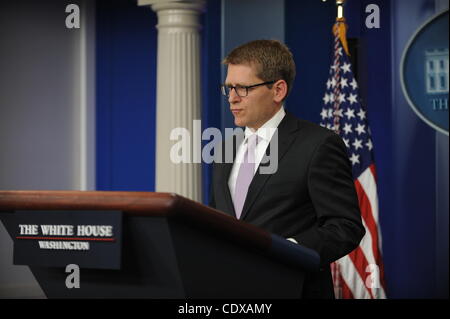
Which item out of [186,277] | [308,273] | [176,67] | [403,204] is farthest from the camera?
[176,67]

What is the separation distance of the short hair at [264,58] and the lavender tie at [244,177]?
208 millimetres

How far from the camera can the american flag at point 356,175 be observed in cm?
476

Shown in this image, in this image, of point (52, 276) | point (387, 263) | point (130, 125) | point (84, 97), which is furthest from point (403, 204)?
point (52, 276)

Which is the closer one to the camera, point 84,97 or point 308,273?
point 308,273

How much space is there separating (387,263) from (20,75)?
3.70 metres

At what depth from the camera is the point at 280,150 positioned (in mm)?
2240

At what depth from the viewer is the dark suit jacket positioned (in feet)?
6.88

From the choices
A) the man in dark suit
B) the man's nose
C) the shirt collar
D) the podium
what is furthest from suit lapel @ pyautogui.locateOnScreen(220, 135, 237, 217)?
the podium

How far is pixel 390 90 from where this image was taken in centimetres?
532

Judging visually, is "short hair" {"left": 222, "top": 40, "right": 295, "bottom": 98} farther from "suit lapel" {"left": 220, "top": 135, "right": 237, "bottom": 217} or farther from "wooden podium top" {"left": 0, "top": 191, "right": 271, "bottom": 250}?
"wooden podium top" {"left": 0, "top": 191, "right": 271, "bottom": 250}

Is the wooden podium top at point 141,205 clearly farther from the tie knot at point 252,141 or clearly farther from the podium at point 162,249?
the tie knot at point 252,141

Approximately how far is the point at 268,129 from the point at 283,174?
200 millimetres

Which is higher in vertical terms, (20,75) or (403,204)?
(20,75)

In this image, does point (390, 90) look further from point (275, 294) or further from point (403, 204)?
point (275, 294)
